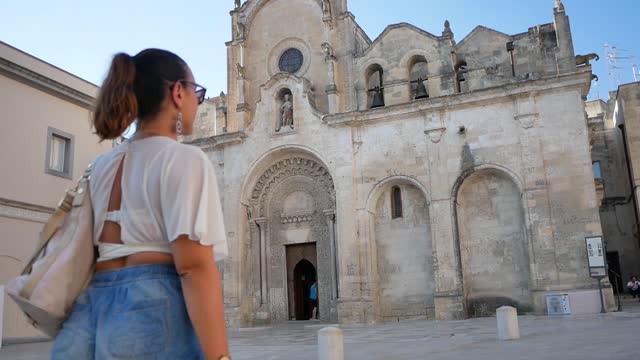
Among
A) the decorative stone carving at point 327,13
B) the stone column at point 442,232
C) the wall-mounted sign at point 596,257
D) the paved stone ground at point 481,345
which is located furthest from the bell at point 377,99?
the paved stone ground at point 481,345

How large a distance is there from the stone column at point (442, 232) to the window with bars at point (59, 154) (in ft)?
42.2

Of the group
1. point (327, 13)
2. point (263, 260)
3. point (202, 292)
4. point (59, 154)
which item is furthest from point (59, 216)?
point (327, 13)

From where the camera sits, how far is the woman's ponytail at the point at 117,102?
7.82 feet

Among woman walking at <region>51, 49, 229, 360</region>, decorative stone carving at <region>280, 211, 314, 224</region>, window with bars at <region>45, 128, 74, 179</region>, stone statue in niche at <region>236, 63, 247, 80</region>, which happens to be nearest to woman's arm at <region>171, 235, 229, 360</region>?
woman walking at <region>51, 49, 229, 360</region>

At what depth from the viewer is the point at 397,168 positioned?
22.1m

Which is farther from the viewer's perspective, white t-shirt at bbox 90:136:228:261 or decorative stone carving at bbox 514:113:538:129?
decorative stone carving at bbox 514:113:538:129

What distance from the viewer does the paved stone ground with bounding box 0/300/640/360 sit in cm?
916

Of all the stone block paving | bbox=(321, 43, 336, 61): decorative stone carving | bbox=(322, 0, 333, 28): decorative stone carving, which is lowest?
the stone block paving

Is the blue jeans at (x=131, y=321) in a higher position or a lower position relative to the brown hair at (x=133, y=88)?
lower

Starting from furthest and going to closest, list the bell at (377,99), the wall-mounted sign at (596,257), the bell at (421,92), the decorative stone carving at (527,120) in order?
1. the bell at (377,99)
2. the bell at (421,92)
3. the decorative stone carving at (527,120)
4. the wall-mounted sign at (596,257)

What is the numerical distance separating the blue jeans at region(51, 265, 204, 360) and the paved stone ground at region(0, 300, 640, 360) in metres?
7.68

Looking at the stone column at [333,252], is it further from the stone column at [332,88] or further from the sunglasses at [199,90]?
the sunglasses at [199,90]

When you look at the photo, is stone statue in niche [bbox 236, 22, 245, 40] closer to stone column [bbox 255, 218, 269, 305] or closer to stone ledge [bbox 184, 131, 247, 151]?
stone ledge [bbox 184, 131, 247, 151]

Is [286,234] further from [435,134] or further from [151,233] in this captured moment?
[151,233]
